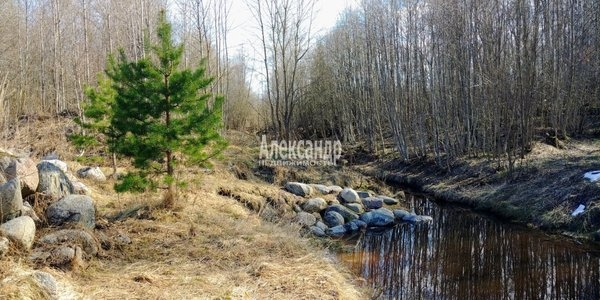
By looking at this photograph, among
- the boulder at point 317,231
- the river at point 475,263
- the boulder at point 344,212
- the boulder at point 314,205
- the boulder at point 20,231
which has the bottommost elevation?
the river at point 475,263

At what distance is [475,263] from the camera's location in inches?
264

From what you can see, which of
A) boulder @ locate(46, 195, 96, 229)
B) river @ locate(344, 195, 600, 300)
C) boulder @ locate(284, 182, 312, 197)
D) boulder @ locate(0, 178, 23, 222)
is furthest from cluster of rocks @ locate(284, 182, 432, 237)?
boulder @ locate(0, 178, 23, 222)

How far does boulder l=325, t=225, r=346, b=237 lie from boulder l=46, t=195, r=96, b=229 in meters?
5.16

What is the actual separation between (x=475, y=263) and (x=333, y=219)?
3.58 metres

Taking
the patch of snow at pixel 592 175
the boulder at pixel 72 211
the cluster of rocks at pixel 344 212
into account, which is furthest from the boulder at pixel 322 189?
the boulder at pixel 72 211

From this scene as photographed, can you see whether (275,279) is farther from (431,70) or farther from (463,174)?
(431,70)

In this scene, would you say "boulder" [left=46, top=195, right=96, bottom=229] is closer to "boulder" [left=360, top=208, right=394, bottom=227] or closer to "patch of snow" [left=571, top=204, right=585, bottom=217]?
"boulder" [left=360, top=208, right=394, bottom=227]

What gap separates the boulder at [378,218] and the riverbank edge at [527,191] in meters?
2.50

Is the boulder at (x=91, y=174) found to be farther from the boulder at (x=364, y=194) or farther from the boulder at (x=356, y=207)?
the boulder at (x=364, y=194)

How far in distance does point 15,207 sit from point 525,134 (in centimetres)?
1165

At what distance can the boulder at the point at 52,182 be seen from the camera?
5133 mm

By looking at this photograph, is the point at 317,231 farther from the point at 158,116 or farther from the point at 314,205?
the point at 158,116

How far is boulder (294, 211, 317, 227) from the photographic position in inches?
352

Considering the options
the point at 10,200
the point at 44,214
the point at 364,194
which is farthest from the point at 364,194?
the point at 10,200
